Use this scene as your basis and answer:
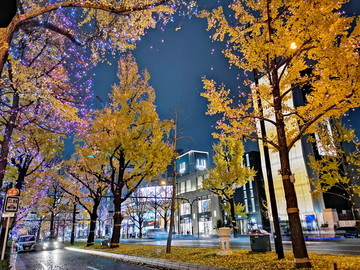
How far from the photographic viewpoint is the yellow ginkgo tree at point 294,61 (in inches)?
274

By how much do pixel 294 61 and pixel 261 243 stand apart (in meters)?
7.71

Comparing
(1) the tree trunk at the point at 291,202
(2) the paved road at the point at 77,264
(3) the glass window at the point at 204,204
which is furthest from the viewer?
(3) the glass window at the point at 204,204

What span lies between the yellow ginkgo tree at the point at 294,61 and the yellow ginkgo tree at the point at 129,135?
7.44 metres

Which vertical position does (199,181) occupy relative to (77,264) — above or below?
above

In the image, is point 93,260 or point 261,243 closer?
point 261,243

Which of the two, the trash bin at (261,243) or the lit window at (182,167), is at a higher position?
the lit window at (182,167)

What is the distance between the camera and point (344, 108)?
7523 mm

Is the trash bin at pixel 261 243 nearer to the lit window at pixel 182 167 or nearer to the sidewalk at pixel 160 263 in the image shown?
the sidewalk at pixel 160 263

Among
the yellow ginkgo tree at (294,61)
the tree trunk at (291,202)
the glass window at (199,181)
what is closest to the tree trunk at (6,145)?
the yellow ginkgo tree at (294,61)

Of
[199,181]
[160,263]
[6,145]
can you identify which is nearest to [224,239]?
[160,263]

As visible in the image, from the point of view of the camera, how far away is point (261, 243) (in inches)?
420

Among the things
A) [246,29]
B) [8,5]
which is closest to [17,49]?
[8,5]

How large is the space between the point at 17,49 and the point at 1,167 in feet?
16.6

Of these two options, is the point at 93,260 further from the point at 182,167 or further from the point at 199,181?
the point at 182,167
